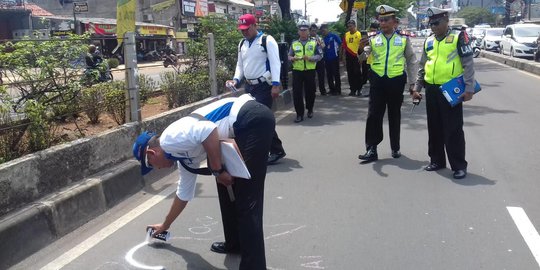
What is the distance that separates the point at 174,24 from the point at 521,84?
32.3m

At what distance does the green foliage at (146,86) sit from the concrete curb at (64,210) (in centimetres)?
263

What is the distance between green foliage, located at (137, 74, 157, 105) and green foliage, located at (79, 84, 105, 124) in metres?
1.76

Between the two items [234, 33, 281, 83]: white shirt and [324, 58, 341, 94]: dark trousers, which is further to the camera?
[324, 58, 341, 94]: dark trousers

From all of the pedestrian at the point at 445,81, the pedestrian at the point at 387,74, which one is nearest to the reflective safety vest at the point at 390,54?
the pedestrian at the point at 387,74

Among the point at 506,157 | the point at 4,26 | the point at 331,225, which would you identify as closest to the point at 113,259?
the point at 331,225

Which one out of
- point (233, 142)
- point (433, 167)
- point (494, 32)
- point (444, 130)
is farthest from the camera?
point (494, 32)

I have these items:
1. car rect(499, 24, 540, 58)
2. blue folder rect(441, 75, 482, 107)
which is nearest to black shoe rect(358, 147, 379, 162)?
blue folder rect(441, 75, 482, 107)

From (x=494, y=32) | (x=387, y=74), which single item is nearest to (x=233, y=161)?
(x=387, y=74)

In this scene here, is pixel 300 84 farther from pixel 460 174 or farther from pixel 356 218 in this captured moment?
pixel 356 218

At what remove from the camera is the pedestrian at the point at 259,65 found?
6109 millimetres

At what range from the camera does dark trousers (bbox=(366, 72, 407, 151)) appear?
6.29 meters

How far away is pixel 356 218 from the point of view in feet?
14.7

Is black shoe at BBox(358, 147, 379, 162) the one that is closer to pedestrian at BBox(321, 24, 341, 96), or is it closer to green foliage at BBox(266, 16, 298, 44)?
pedestrian at BBox(321, 24, 341, 96)

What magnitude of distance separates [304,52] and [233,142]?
6291 millimetres
